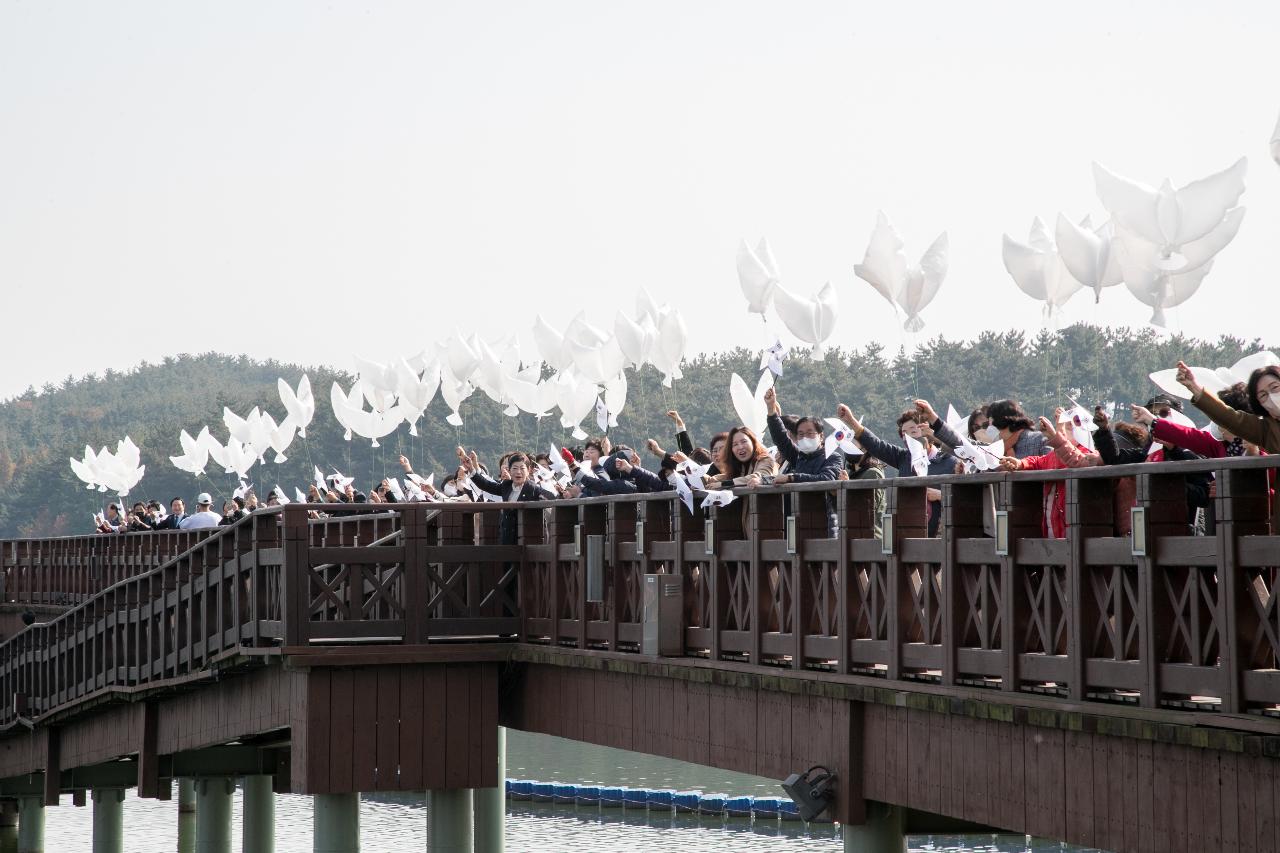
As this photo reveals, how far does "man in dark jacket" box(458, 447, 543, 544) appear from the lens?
54.4ft

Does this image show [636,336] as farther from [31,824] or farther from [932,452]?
[31,824]

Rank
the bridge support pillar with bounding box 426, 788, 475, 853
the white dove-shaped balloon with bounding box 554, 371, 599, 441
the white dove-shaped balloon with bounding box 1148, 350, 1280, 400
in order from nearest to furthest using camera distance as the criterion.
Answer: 1. the white dove-shaped balloon with bounding box 1148, 350, 1280, 400
2. the bridge support pillar with bounding box 426, 788, 475, 853
3. the white dove-shaped balloon with bounding box 554, 371, 599, 441

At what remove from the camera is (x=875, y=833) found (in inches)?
475

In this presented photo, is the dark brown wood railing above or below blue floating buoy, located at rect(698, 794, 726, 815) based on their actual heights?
above

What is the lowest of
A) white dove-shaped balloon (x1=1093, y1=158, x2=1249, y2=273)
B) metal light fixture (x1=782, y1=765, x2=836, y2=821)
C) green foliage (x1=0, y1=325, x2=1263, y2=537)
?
metal light fixture (x1=782, y1=765, x2=836, y2=821)

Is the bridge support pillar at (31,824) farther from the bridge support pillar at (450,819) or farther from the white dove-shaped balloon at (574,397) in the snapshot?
the bridge support pillar at (450,819)

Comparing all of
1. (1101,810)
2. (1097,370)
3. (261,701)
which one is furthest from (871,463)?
(1097,370)

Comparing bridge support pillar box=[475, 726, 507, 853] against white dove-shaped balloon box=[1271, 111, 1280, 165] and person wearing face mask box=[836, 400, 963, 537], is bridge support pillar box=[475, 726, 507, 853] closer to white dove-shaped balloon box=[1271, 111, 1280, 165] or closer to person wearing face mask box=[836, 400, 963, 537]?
person wearing face mask box=[836, 400, 963, 537]

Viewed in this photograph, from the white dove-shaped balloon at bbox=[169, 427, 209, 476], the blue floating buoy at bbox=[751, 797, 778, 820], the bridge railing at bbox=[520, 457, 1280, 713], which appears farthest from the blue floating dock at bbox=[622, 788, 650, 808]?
the bridge railing at bbox=[520, 457, 1280, 713]

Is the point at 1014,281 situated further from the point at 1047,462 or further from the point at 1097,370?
the point at 1097,370

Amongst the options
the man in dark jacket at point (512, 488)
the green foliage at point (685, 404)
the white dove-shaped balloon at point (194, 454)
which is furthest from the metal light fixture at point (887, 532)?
the green foliage at point (685, 404)

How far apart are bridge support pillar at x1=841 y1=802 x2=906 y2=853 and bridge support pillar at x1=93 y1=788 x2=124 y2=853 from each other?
2009 cm

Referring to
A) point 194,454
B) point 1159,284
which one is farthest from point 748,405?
point 194,454

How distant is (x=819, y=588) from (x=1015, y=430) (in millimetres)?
1802
